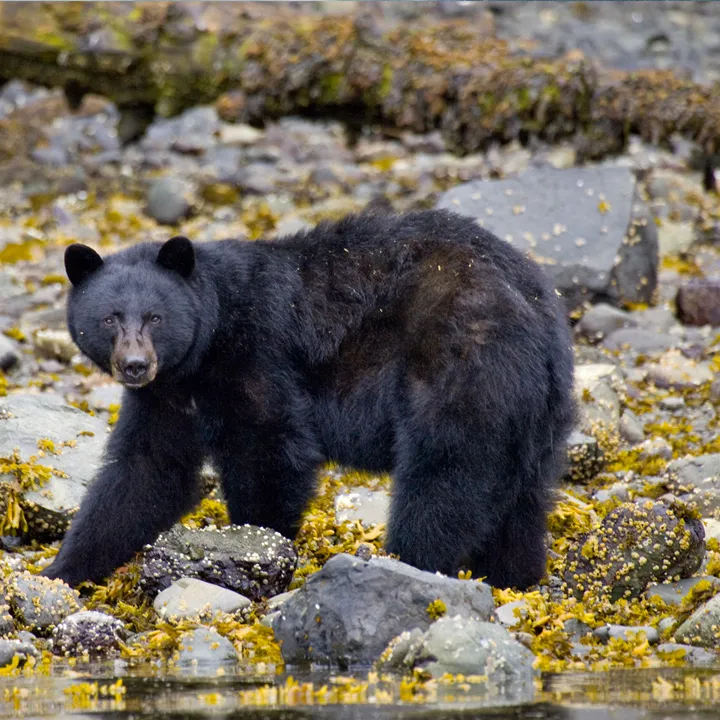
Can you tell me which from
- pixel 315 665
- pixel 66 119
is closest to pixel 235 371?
pixel 315 665

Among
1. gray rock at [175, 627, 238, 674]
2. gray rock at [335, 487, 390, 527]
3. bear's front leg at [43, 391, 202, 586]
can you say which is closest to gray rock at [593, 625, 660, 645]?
gray rock at [175, 627, 238, 674]

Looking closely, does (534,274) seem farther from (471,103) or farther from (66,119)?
(66,119)

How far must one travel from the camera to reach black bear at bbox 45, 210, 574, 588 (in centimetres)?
498

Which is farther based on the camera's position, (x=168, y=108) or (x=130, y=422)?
(x=168, y=108)

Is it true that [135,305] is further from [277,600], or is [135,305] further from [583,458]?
[583,458]

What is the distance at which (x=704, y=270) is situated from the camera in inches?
399

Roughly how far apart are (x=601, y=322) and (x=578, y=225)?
753 mm

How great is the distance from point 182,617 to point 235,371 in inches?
41.8

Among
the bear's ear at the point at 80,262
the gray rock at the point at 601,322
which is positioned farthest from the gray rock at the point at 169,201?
the bear's ear at the point at 80,262

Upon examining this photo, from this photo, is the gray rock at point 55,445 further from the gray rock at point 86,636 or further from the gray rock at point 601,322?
the gray rock at point 601,322

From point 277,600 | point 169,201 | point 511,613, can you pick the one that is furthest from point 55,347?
point 511,613

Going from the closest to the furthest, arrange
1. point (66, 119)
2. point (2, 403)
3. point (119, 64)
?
1. point (2, 403)
2. point (119, 64)
3. point (66, 119)

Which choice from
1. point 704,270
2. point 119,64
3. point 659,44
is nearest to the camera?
point 704,270

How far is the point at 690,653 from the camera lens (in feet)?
14.4
